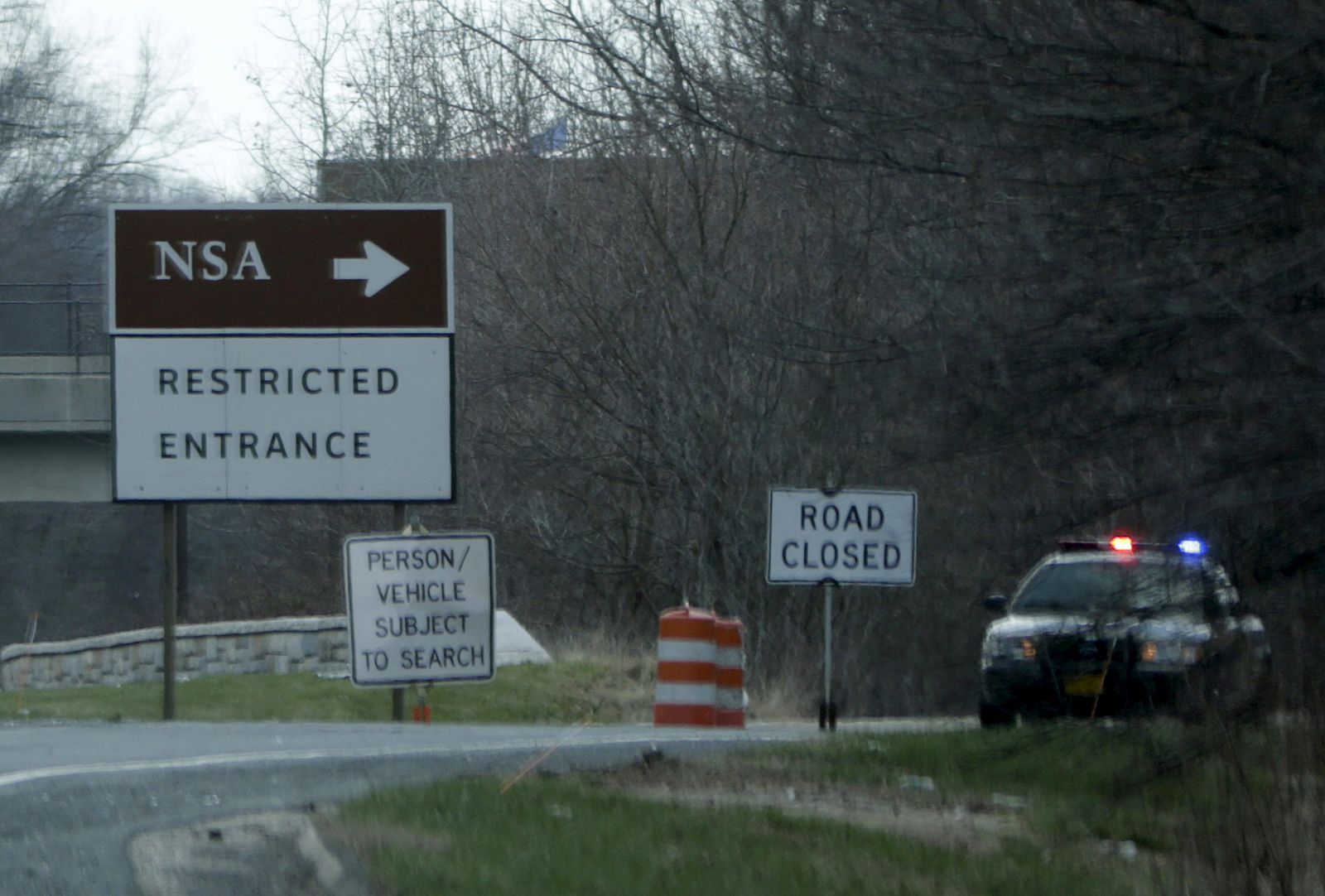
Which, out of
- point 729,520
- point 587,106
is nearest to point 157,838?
point 587,106

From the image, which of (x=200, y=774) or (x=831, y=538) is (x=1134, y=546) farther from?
(x=831, y=538)

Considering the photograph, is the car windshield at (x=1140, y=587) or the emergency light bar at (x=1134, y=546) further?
the car windshield at (x=1140, y=587)

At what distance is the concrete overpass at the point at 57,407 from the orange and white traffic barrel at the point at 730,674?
1328 centimetres

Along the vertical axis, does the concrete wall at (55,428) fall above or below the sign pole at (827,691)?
above

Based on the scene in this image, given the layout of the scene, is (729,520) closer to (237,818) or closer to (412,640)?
(412,640)

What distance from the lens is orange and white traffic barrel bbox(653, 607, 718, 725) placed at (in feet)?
51.4

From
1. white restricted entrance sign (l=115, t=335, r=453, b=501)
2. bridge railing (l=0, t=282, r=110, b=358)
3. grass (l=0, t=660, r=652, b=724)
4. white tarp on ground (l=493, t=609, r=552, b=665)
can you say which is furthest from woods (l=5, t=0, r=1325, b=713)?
bridge railing (l=0, t=282, r=110, b=358)

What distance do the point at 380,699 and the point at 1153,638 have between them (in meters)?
15.0

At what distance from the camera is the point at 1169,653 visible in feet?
28.7

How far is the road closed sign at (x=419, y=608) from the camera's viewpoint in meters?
16.1

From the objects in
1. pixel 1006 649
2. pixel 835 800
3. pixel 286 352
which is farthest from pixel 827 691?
pixel 835 800

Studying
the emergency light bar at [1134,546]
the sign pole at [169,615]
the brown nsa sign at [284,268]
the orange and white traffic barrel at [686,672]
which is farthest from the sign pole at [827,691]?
the emergency light bar at [1134,546]

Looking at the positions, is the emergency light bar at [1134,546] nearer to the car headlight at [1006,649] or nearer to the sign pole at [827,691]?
the car headlight at [1006,649]

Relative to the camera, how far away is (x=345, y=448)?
55.5 feet
